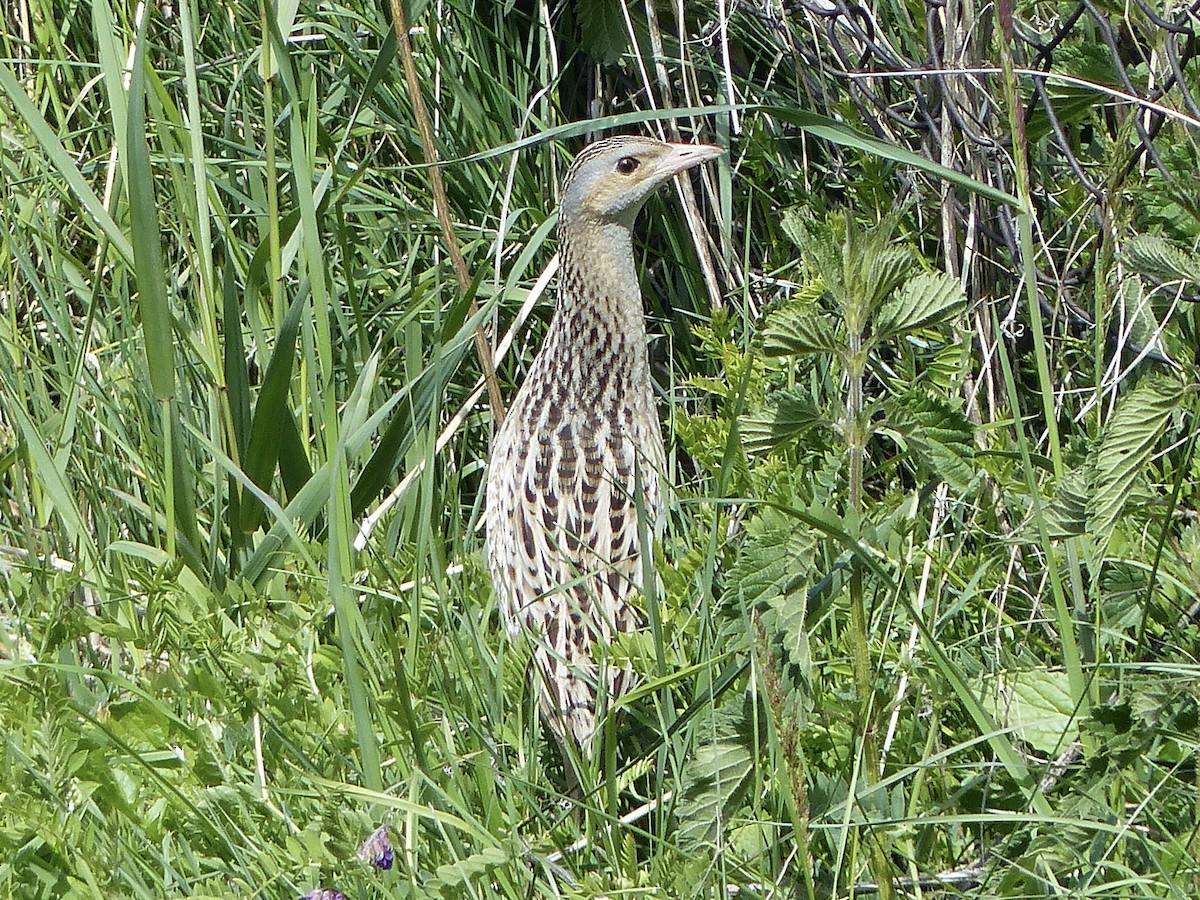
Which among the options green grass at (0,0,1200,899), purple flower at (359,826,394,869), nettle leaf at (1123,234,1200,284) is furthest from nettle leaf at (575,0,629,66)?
purple flower at (359,826,394,869)

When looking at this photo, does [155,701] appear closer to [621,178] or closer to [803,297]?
[803,297]

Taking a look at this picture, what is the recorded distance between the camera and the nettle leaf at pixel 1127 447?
2.02 m

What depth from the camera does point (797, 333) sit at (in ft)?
6.50

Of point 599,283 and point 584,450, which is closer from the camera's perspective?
point 584,450

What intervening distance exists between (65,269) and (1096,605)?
3084 mm

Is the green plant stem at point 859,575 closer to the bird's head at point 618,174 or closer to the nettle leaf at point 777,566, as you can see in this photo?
the nettle leaf at point 777,566

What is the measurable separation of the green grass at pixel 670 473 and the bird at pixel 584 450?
12cm

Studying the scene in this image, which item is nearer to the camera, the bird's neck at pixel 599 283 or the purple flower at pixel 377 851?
the purple flower at pixel 377 851

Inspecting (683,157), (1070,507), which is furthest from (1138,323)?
(1070,507)

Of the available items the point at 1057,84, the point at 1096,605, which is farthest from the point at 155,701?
the point at 1057,84

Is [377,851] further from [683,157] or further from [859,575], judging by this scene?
[683,157]

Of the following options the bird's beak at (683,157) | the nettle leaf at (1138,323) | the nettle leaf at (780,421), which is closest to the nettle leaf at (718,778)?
the nettle leaf at (780,421)

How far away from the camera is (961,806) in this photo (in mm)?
2400

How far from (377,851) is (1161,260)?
136 centimetres
